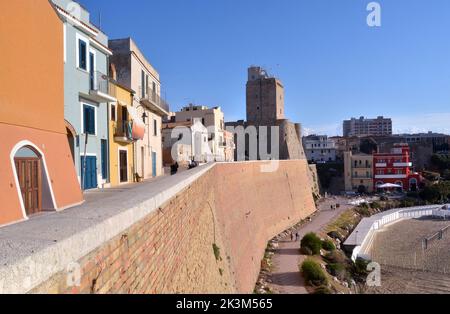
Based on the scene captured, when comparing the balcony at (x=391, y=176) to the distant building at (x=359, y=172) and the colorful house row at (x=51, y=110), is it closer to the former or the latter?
the distant building at (x=359, y=172)

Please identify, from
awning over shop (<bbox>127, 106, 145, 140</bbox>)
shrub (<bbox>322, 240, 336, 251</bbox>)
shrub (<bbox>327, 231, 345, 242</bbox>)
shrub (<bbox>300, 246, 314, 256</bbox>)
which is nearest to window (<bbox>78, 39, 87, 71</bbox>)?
awning over shop (<bbox>127, 106, 145, 140</bbox>)

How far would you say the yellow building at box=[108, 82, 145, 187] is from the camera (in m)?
17.6

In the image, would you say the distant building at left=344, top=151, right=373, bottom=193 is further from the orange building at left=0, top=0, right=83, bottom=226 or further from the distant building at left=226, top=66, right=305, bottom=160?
the orange building at left=0, top=0, right=83, bottom=226

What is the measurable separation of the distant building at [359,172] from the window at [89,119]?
192 ft

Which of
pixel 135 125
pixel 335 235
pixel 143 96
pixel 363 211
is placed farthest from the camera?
pixel 363 211

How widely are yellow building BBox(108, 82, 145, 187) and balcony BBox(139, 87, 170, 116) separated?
84.5 inches

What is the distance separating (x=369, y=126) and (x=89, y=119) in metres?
159

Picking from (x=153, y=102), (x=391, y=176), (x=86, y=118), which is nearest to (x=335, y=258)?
(x=153, y=102)

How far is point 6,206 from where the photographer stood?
565 cm

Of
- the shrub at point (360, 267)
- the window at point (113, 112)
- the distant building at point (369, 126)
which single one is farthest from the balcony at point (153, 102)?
the distant building at point (369, 126)

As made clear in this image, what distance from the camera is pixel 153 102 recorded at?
2358 cm

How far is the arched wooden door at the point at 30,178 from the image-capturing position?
22.2 feet

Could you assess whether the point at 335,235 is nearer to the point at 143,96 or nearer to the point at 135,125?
the point at 143,96

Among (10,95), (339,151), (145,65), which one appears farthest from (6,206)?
(339,151)
